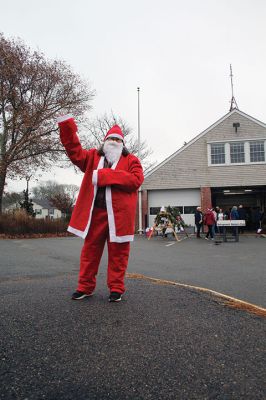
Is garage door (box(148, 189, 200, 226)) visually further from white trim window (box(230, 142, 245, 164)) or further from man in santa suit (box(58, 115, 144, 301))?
man in santa suit (box(58, 115, 144, 301))

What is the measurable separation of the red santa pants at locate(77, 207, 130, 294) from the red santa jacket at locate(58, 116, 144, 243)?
10cm

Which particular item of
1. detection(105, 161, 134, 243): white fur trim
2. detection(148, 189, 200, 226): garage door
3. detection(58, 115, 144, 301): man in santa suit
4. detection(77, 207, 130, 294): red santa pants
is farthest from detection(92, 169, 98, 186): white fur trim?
detection(148, 189, 200, 226): garage door

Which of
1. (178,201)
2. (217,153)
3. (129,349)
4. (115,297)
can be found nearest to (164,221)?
(178,201)

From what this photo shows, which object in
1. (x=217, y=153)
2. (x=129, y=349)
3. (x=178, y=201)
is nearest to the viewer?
(x=129, y=349)

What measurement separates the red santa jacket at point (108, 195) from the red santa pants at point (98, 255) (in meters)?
0.10

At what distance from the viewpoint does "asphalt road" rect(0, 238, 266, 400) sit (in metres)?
1.49

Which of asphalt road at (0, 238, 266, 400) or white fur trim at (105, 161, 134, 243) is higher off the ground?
white fur trim at (105, 161, 134, 243)

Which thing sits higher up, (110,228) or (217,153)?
(217,153)

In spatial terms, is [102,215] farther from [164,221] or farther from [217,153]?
[217,153]

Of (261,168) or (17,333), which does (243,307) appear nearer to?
(17,333)

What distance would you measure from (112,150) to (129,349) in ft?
7.95

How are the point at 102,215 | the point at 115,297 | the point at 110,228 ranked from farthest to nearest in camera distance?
1. the point at 102,215
2. the point at 110,228
3. the point at 115,297

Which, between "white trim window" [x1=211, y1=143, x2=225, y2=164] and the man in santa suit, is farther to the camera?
"white trim window" [x1=211, y1=143, x2=225, y2=164]

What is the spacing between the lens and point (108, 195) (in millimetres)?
3436
